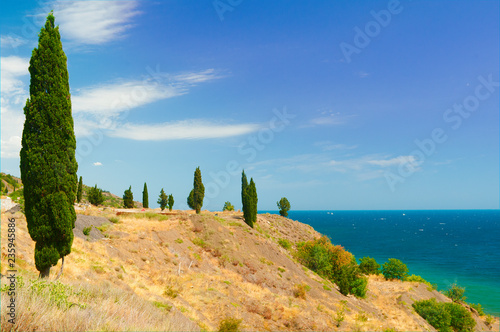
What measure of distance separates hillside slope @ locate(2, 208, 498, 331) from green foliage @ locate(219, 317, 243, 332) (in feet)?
2.55

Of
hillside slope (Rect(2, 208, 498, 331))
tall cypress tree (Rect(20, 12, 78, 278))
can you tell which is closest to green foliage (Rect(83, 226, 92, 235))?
hillside slope (Rect(2, 208, 498, 331))

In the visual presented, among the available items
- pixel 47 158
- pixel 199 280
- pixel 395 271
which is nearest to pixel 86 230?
pixel 199 280

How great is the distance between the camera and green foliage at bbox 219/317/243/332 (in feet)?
57.6

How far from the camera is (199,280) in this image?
25.0 metres

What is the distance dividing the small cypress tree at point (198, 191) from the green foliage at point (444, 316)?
38.7m

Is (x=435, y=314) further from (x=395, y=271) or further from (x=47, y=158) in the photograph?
(x=47, y=158)

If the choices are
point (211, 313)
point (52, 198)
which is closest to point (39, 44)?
point (52, 198)

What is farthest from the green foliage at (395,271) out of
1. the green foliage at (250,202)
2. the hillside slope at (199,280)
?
the green foliage at (250,202)

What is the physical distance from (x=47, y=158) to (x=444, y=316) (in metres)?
48.5

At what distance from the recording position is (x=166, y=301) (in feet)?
57.6

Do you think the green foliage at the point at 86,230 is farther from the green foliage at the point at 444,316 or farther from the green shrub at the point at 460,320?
the green shrub at the point at 460,320

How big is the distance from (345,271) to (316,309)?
53.9 ft

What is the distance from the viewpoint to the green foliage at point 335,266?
134 ft

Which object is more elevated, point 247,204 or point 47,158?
point 47,158
